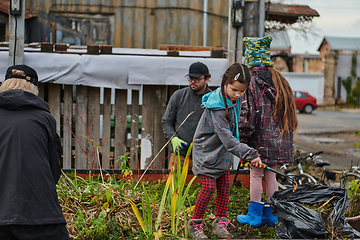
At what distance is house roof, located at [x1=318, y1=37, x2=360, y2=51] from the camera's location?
140 ft

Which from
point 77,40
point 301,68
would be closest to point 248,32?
point 77,40

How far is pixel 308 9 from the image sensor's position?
11406 mm

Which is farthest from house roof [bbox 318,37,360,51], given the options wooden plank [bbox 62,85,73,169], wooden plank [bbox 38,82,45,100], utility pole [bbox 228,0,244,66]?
wooden plank [bbox 38,82,45,100]

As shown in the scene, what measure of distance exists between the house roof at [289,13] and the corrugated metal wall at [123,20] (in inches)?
94.7

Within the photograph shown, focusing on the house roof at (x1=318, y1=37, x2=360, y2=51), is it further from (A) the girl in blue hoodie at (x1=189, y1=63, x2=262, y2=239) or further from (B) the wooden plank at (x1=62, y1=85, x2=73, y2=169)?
(A) the girl in blue hoodie at (x1=189, y1=63, x2=262, y2=239)

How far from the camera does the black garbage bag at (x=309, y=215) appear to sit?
2961 millimetres

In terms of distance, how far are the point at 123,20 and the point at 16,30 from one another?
17.1 feet

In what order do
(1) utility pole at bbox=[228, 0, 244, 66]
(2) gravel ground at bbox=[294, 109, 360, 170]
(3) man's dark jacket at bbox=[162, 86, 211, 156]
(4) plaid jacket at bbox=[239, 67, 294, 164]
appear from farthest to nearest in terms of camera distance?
(2) gravel ground at bbox=[294, 109, 360, 170], (1) utility pole at bbox=[228, 0, 244, 66], (3) man's dark jacket at bbox=[162, 86, 211, 156], (4) plaid jacket at bbox=[239, 67, 294, 164]

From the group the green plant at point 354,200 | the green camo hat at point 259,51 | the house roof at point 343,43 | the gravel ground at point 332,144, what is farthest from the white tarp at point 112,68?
the house roof at point 343,43

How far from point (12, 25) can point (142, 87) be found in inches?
75.5

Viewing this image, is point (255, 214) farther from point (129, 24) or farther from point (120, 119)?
point (129, 24)

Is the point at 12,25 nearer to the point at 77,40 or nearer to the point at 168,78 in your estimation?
the point at 168,78

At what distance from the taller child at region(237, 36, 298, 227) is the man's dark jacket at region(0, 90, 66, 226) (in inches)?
77.0

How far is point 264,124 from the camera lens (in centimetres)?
362
